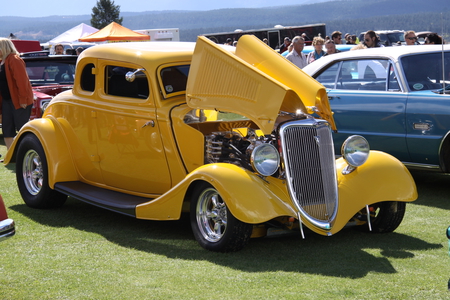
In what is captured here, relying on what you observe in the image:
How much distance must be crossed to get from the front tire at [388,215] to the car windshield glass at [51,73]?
7.43 m

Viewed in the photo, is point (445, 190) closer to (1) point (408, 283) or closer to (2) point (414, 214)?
(2) point (414, 214)

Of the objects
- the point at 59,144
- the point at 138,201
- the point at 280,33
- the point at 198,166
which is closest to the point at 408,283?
the point at 198,166

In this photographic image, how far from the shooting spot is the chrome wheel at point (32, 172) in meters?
6.55

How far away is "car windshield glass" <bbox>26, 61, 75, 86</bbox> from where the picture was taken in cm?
1100

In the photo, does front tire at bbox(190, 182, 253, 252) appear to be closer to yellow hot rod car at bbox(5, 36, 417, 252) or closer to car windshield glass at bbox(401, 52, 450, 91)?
yellow hot rod car at bbox(5, 36, 417, 252)

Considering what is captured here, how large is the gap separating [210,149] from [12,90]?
15.2 feet

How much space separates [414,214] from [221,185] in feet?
8.40

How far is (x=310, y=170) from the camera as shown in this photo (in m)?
4.80

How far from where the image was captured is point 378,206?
537 centimetres

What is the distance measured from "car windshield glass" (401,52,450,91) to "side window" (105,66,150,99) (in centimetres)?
331

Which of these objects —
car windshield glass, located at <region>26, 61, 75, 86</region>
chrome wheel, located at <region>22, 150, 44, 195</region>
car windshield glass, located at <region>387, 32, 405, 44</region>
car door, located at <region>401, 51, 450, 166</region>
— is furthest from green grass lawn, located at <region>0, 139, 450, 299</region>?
car windshield glass, located at <region>387, 32, 405, 44</region>

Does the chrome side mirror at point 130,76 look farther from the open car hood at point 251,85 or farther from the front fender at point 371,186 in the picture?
the front fender at point 371,186

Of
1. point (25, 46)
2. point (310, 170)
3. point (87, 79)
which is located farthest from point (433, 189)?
point (25, 46)

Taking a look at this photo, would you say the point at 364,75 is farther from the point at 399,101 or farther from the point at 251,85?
the point at 251,85
